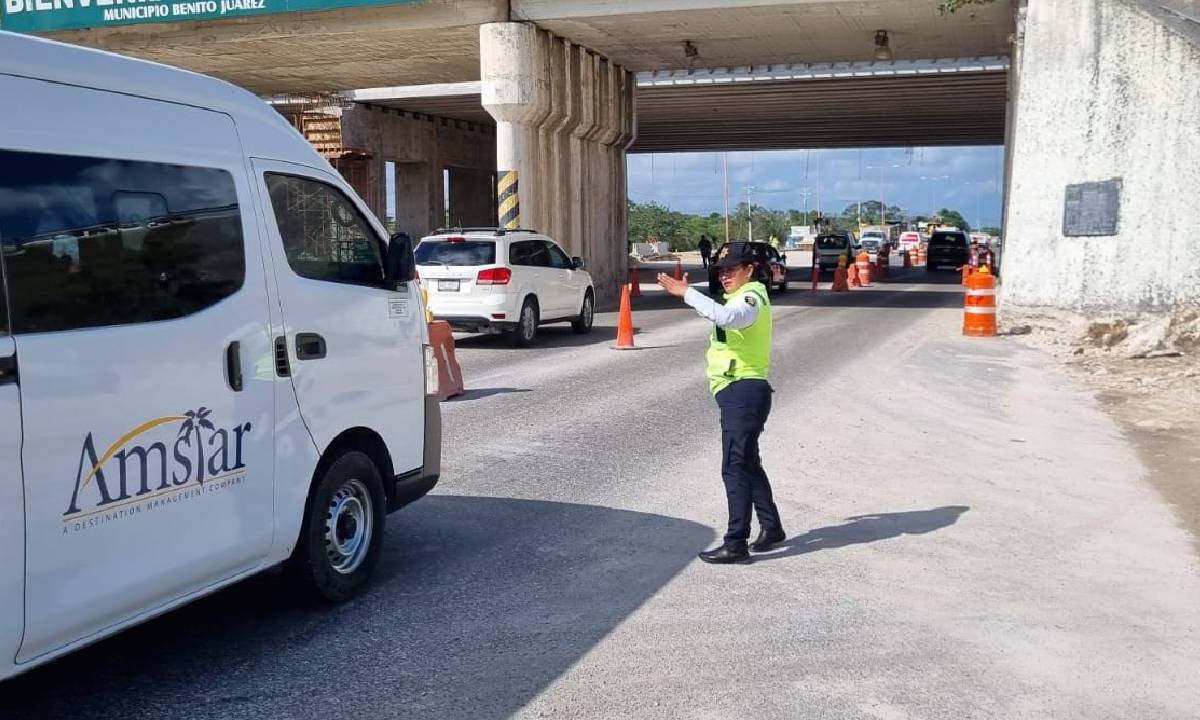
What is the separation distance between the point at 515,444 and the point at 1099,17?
12.7m

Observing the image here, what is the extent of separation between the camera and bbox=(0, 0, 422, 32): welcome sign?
22.8 meters

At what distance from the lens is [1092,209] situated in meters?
16.9

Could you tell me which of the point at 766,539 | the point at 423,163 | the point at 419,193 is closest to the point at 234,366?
the point at 766,539

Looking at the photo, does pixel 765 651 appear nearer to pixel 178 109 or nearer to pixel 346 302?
pixel 346 302

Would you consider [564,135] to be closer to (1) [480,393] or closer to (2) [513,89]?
(2) [513,89]

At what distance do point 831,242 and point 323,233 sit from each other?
4208cm

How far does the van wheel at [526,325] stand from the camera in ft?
56.9

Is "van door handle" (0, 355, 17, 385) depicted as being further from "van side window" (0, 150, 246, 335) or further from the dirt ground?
the dirt ground

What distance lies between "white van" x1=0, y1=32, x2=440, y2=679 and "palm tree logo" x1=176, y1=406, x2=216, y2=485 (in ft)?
0.04

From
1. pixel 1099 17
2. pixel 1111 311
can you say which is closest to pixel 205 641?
pixel 1111 311

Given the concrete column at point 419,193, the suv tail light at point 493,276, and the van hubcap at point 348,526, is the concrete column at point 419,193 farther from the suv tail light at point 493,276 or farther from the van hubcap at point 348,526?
the van hubcap at point 348,526

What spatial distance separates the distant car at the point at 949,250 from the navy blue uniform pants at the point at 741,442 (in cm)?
4674

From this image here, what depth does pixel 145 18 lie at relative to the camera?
23578mm

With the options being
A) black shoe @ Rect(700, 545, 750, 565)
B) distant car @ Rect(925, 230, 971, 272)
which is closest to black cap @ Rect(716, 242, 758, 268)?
black shoe @ Rect(700, 545, 750, 565)
